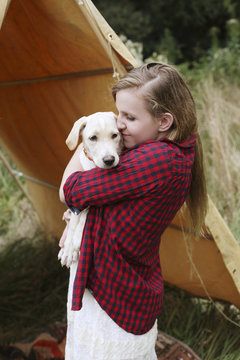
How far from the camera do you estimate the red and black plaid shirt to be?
1771 mm

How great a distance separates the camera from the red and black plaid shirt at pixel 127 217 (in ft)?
5.81

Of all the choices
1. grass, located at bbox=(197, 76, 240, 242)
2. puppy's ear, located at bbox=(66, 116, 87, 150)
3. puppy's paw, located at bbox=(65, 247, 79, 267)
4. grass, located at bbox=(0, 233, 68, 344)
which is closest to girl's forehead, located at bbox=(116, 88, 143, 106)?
puppy's ear, located at bbox=(66, 116, 87, 150)

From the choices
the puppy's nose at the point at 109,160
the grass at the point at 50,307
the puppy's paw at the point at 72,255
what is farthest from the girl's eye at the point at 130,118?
the grass at the point at 50,307

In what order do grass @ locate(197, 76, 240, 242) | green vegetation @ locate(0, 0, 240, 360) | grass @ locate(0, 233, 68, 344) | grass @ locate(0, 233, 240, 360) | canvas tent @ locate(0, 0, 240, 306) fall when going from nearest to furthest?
canvas tent @ locate(0, 0, 240, 306) → grass @ locate(0, 233, 240, 360) → green vegetation @ locate(0, 0, 240, 360) → grass @ locate(0, 233, 68, 344) → grass @ locate(197, 76, 240, 242)

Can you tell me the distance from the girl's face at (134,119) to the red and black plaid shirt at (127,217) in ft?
0.26

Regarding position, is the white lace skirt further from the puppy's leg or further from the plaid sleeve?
the plaid sleeve

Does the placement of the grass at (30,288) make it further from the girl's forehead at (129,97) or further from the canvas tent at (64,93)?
the girl's forehead at (129,97)

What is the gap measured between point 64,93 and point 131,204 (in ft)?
4.65

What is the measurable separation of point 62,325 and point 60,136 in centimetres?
174

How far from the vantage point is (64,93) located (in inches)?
116

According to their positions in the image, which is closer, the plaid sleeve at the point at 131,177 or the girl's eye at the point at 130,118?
the plaid sleeve at the point at 131,177

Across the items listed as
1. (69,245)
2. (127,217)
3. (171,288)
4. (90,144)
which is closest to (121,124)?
(90,144)

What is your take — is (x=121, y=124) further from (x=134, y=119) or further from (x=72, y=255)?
(x=72, y=255)

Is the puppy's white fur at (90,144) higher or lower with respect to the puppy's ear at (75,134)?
lower
